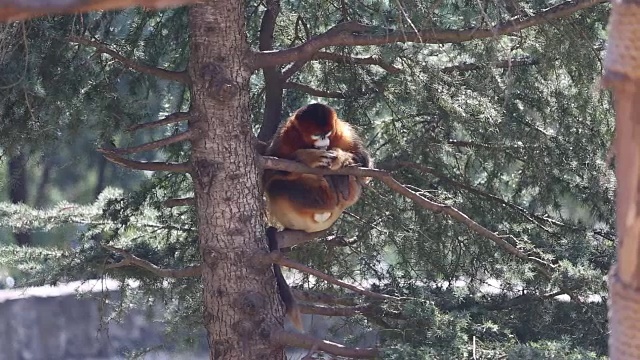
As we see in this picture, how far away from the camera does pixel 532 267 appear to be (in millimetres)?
4625

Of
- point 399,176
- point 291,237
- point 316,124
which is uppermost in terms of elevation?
point 316,124

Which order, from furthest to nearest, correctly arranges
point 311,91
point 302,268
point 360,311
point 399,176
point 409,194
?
point 399,176 → point 311,91 → point 360,311 → point 409,194 → point 302,268

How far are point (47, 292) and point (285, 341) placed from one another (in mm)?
6463

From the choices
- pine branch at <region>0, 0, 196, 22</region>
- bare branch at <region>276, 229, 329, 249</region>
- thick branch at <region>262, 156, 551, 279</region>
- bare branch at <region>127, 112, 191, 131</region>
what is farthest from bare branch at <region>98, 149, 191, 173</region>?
pine branch at <region>0, 0, 196, 22</region>

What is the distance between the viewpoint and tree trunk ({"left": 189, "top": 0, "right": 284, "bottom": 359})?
4.01 metres

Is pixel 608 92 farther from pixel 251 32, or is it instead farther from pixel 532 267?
pixel 251 32

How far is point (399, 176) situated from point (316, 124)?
0.69 metres

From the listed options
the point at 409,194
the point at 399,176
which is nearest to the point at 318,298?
the point at 399,176

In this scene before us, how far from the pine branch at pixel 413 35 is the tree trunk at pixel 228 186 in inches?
6.9

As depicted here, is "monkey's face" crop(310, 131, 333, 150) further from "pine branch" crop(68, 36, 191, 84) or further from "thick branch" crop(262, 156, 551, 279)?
"pine branch" crop(68, 36, 191, 84)

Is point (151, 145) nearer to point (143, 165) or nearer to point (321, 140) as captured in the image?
point (143, 165)

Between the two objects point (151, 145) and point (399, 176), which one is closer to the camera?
point (151, 145)

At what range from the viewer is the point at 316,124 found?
4.99 m

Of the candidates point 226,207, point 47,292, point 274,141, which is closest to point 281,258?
point 226,207
